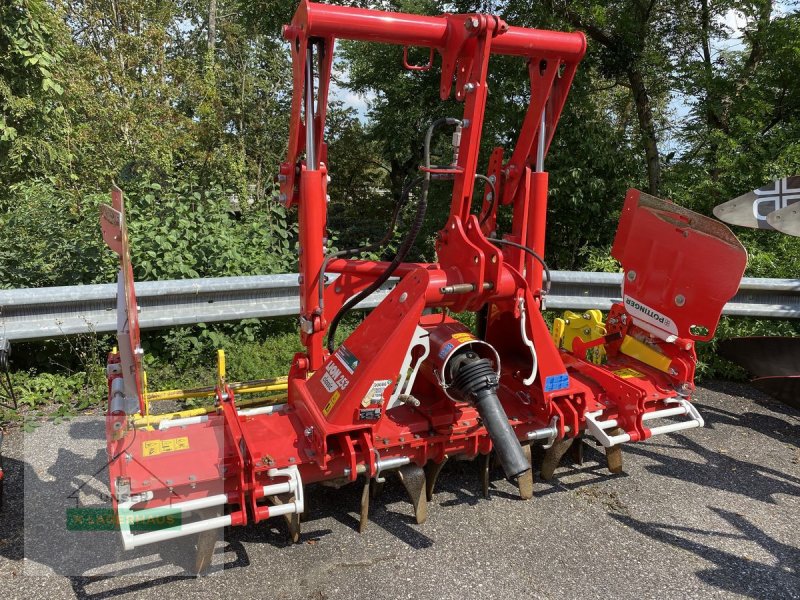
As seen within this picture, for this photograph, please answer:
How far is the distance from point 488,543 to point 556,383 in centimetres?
100

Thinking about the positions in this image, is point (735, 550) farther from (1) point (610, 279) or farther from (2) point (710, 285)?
(1) point (610, 279)

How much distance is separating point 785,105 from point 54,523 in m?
9.06

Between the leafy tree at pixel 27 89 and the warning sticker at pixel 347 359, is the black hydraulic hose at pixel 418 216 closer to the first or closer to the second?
the warning sticker at pixel 347 359

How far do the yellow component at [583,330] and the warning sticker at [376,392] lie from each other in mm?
1912

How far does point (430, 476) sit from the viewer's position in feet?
11.9

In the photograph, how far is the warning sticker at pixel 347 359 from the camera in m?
3.27

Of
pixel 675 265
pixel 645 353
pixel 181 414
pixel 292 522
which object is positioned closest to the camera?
pixel 292 522

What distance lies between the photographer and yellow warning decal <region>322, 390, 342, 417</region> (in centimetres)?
325

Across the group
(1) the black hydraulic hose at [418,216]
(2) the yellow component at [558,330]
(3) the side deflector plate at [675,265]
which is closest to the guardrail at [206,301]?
(2) the yellow component at [558,330]

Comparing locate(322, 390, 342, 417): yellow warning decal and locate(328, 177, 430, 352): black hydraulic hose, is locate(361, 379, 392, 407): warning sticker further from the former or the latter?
locate(328, 177, 430, 352): black hydraulic hose

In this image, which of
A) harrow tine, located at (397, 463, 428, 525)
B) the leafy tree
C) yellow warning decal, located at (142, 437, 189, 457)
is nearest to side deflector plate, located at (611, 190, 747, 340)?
harrow tine, located at (397, 463, 428, 525)

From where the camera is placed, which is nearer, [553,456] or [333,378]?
[333,378]

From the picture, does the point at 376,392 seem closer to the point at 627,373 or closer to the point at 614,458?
the point at 614,458

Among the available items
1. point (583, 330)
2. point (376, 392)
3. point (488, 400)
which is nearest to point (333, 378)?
point (376, 392)
